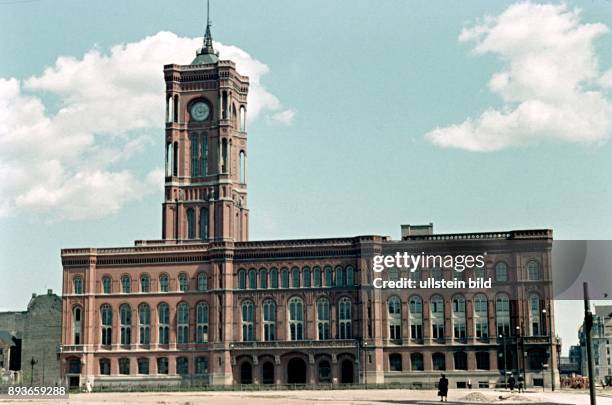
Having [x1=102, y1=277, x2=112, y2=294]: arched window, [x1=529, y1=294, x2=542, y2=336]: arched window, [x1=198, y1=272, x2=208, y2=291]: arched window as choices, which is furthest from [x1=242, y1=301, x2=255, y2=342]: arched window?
[x1=529, y1=294, x2=542, y2=336]: arched window

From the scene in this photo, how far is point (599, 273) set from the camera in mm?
70312

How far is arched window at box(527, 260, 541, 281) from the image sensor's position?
114875 millimetres

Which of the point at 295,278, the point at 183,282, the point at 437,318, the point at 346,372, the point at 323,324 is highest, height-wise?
the point at 295,278

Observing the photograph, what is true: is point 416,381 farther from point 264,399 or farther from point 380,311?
point 264,399

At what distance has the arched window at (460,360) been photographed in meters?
115

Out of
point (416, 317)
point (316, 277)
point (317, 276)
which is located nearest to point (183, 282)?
point (316, 277)

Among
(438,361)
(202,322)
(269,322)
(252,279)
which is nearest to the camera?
(438,361)

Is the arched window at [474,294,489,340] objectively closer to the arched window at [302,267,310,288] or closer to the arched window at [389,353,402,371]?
the arched window at [389,353,402,371]

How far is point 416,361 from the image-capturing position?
117 meters

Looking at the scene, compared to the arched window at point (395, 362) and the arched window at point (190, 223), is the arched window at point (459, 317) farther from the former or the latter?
the arched window at point (190, 223)

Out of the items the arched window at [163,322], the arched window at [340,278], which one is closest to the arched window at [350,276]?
the arched window at [340,278]

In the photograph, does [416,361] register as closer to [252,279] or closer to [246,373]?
[246,373]

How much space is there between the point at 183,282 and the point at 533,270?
3934cm

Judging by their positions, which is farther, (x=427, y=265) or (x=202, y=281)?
(x=202, y=281)
